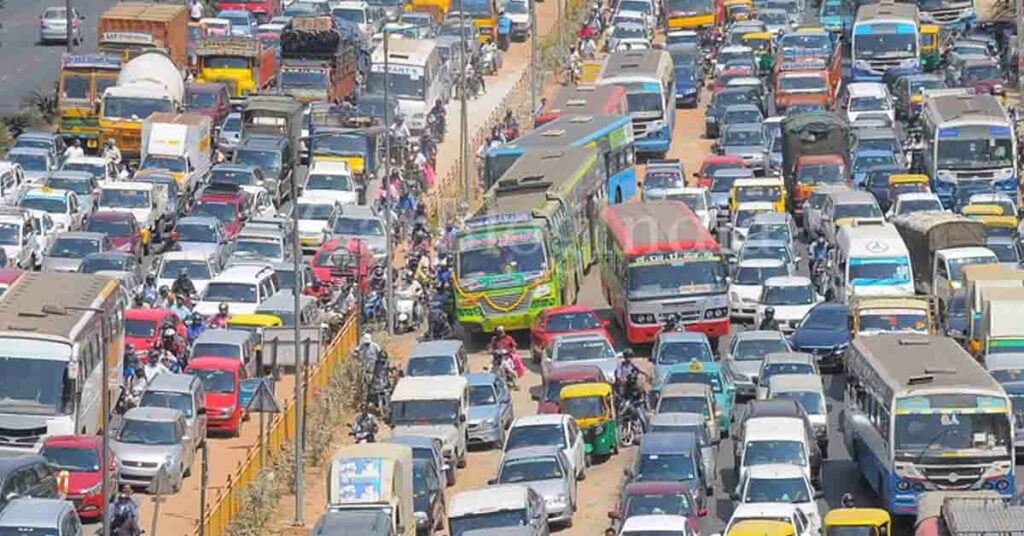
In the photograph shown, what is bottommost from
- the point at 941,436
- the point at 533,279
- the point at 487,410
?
the point at 487,410

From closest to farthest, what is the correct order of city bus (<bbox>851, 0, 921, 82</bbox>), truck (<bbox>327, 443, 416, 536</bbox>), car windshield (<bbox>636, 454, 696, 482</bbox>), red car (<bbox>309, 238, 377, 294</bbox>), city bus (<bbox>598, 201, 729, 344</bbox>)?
truck (<bbox>327, 443, 416, 536</bbox>)
car windshield (<bbox>636, 454, 696, 482</bbox>)
city bus (<bbox>598, 201, 729, 344</bbox>)
red car (<bbox>309, 238, 377, 294</bbox>)
city bus (<bbox>851, 0, 921, 82</bbox>)

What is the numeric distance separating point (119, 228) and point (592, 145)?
462 inches

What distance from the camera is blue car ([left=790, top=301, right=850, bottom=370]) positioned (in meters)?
58.8

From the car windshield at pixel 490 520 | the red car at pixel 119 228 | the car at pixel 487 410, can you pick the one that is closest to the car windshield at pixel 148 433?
the car at pixel 487 410

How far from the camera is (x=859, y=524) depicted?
144 feet

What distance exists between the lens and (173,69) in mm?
83062

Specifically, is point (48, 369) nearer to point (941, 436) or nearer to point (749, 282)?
point (941, 436)

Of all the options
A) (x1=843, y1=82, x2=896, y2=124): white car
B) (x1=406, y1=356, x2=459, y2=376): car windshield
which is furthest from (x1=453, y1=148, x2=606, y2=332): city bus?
(x1=843, y1=82, x2=896, y2=124): white car

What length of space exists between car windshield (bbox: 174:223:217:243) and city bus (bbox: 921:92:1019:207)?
57.1ft

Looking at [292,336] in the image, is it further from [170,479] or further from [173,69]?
[173,69]

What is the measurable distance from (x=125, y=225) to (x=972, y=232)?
18430 mm

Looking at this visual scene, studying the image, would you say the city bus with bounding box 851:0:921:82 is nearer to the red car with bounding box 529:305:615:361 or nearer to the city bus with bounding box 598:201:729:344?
the city bus with bounding box 598:201:729:344

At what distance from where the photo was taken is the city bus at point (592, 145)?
239 feet

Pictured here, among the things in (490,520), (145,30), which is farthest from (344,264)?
(145,30)
